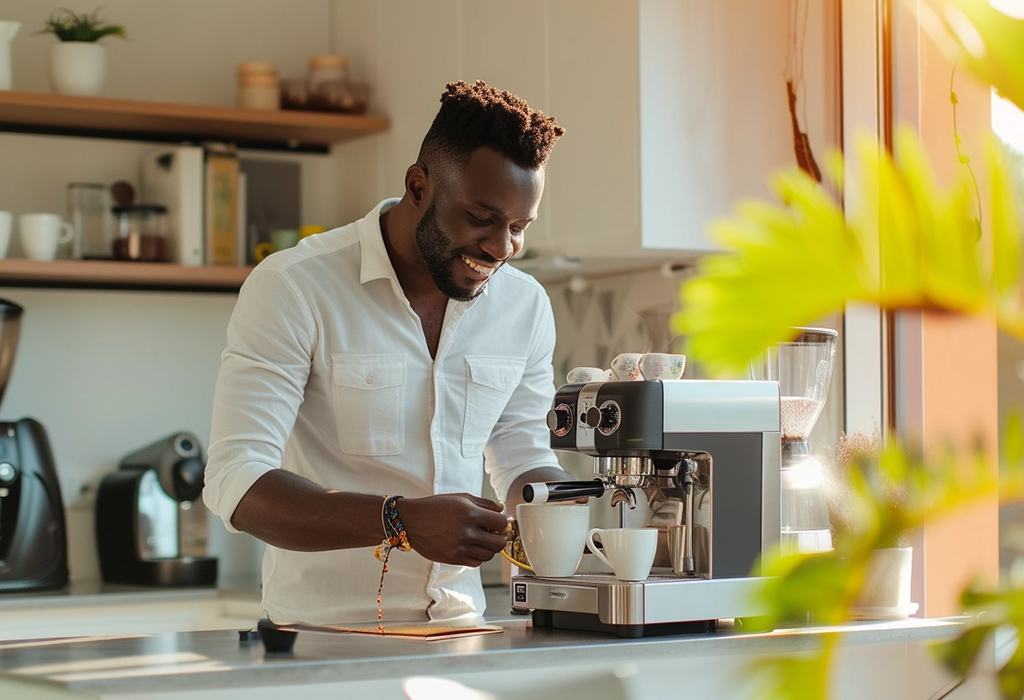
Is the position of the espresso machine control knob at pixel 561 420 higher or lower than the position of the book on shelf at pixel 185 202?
lower

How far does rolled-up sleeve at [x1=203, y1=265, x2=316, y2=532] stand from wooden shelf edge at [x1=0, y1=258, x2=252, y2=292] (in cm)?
140

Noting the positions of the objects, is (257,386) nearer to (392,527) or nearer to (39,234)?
(392,527)

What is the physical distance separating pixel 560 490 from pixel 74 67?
2088 millimetres

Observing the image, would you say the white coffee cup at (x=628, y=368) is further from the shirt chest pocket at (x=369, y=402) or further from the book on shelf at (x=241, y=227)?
the book on shelf at (x=241, y=227)

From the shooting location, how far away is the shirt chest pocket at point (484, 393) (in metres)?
1.95

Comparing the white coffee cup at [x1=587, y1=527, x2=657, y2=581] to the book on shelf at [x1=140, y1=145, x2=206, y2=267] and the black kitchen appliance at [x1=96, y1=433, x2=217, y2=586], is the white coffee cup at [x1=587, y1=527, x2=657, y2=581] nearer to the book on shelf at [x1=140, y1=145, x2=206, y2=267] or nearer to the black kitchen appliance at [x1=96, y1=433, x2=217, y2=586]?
the black kitchen appliance at [x1=96, y1=433, x2=217, y2=586]

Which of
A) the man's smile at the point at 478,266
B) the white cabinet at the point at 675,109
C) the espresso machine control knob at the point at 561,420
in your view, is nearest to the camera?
the espresso machine control knob at the point at 561,420

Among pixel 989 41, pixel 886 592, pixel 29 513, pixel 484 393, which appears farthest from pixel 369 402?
pixel 989 41

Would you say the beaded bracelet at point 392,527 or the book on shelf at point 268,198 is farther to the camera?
the book on shelf at point 268,198

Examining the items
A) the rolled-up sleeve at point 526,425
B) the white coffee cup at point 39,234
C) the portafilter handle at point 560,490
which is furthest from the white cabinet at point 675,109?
the white coffee cup at point 39,234

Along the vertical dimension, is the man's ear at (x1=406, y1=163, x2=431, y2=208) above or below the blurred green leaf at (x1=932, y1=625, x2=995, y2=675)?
above

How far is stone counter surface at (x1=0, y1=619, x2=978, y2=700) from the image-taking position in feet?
4.06

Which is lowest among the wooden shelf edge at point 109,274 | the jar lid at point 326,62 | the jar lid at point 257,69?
the wooden shelf edge at point 109,274

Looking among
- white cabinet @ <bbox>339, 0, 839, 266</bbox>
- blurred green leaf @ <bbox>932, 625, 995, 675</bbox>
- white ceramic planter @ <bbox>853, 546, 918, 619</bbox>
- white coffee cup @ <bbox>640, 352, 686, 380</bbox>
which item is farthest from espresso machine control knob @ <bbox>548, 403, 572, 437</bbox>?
blurred green leaf @ <bbox>932, 625, 995, 675</bbox>
